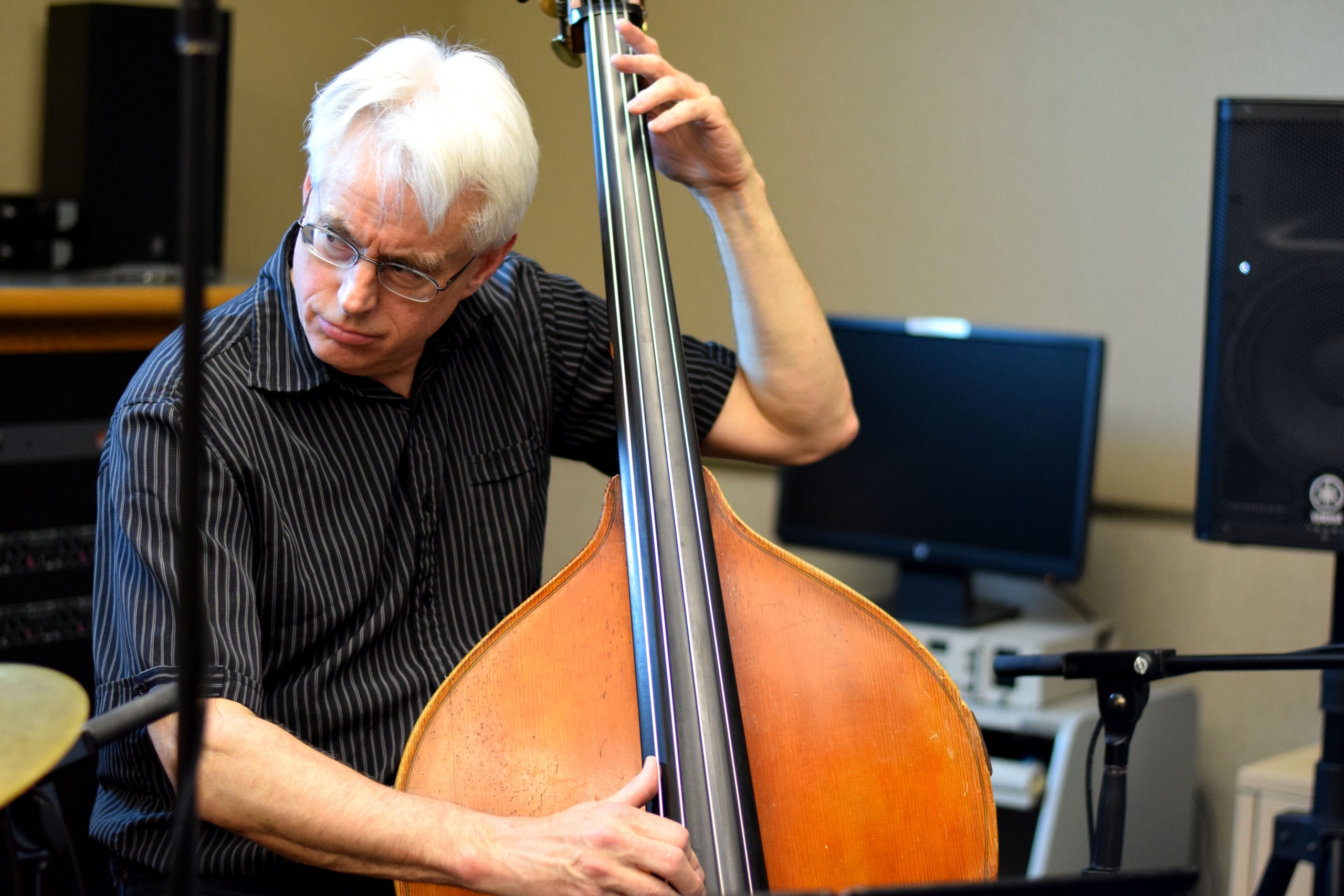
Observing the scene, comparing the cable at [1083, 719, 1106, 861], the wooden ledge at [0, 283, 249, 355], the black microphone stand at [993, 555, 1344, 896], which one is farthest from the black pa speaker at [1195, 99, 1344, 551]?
the wooden ledge at [0, 283, 249, 355]

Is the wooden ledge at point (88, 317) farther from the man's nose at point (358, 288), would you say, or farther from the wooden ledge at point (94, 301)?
the man's nose at point (358, 288)

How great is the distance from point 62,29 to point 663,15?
49.9 inches

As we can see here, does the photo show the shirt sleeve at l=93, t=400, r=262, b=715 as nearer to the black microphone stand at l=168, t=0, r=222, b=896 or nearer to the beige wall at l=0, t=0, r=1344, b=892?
the black microphone stand at l=168, t=0, r=222, b=896

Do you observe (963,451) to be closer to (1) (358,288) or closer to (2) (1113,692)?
(2) (1113,692)

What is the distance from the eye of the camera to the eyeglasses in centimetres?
124

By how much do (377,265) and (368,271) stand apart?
0.01 m

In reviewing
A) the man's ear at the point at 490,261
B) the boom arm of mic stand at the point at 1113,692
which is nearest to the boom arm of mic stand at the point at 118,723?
the man's ear at the point at 490,261

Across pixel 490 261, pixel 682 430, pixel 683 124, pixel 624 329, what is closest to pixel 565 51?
pixel 683 124

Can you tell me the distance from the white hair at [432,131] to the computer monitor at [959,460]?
1.35 m

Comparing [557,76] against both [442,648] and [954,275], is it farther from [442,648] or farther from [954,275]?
[442,648]

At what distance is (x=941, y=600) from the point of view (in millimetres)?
2525

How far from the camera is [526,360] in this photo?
4.95ft

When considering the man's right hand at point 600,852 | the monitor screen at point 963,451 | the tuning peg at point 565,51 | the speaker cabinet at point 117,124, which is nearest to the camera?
the man's right hand at point 600,852

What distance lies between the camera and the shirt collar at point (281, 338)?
1.27 meters
